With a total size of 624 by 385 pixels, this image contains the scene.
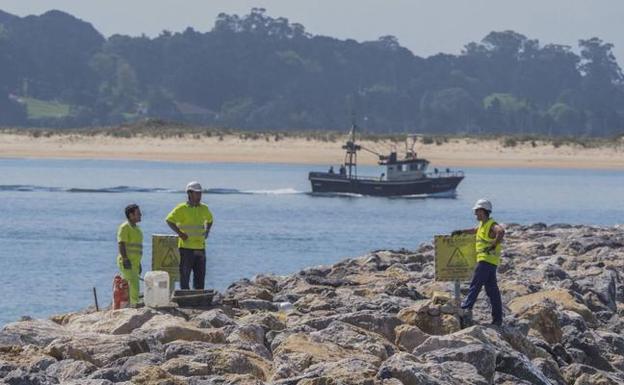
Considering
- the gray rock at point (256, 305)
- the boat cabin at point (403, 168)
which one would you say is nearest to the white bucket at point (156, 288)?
the gray rock at point (256, 305)

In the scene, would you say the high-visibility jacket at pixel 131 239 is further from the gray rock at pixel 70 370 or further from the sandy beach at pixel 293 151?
the sandy beach at pixel 293 151

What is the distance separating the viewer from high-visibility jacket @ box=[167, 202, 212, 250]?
15.7 m

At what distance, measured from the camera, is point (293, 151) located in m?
82.6

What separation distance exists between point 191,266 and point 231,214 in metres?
31.3

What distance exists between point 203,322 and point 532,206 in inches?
1618

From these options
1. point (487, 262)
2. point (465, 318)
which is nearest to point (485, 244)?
point (487, 262)

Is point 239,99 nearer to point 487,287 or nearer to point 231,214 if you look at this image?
point 231,214

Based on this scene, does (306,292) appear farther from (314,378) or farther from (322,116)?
(322,116)

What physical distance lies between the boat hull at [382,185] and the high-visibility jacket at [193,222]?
135 feet

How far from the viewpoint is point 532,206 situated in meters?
54.2

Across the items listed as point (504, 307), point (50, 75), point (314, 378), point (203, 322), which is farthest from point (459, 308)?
A: point (50, 75)

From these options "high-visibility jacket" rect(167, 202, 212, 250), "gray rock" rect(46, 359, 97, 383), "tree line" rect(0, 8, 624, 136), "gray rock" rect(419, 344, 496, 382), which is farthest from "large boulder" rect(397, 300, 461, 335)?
"tree line" rect(0, 8, 624, 136)

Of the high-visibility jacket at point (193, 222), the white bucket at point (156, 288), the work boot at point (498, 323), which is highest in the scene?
the high-visibility jacket at point (193, 222)

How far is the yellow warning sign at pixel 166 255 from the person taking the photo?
1611 cm
